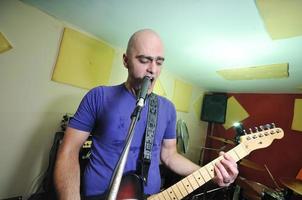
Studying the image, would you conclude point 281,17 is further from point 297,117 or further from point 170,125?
point 297,117

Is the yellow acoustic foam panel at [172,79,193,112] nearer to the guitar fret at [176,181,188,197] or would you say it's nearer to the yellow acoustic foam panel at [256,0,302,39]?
the yellow acoustic foam panel at [256,0,302,39]

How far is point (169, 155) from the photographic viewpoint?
1.24 m

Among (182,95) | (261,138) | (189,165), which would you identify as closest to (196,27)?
(261,138)

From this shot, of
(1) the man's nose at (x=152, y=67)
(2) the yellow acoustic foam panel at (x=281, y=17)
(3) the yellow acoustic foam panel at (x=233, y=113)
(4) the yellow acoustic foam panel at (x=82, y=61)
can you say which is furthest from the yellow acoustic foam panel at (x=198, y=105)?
(1) the man's nose at (x=152, y=67)

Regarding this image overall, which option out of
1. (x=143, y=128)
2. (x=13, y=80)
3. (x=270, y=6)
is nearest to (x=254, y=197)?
(x=143, y=128)

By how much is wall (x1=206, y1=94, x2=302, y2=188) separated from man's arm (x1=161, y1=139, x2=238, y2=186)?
2.03 m

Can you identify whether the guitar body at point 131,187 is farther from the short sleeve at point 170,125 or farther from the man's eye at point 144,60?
the man's eye at point 144,60

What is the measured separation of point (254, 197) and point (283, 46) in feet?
5.53

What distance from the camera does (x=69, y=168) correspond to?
84cm

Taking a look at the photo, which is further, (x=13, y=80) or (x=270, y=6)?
(x=13, y=80)

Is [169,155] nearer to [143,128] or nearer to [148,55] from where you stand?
[143,128]

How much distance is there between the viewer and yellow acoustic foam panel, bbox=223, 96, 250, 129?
2988mm

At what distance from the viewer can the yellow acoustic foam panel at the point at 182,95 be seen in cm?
281

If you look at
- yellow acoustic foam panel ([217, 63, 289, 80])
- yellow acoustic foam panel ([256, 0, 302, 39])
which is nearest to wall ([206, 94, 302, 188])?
yellow acoustic foam panel ([217, 63, 289, 80])
